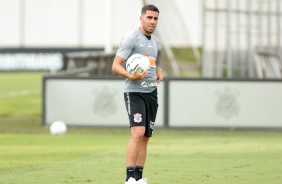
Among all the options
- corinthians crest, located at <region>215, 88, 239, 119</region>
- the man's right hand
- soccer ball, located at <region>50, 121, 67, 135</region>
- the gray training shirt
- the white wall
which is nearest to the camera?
the man's right hand

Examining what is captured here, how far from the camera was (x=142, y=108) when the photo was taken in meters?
12.0

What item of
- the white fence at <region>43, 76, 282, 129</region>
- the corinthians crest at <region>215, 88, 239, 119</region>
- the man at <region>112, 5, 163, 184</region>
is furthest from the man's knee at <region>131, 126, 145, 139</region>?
the corinthians crest at <region>215, 88, 239, 119</region>

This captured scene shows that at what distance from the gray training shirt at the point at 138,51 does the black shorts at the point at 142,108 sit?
8 centimetres

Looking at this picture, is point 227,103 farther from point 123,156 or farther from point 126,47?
point 126,47

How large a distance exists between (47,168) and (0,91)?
24.8 m

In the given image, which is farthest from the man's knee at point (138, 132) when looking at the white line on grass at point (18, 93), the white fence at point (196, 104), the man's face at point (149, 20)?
the white line on grass at point (18, 93)

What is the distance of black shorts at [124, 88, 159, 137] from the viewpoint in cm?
1198

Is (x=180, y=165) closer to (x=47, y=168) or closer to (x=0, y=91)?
(x=47, y=168)

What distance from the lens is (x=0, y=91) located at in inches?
1535

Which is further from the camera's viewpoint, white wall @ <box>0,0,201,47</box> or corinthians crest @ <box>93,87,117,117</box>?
white wall @ <box>0,0,201,47</box>

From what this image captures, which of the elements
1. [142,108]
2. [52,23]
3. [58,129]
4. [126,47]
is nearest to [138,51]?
[126,47]

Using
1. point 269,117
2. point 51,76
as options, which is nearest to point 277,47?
point 269,117

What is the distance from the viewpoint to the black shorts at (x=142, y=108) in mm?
11977

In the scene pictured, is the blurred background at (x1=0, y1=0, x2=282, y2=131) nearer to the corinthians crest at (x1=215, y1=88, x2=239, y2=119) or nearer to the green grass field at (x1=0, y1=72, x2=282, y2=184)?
the corinthians crest at (x1=215, y1=88, x2=239, y2=119)
